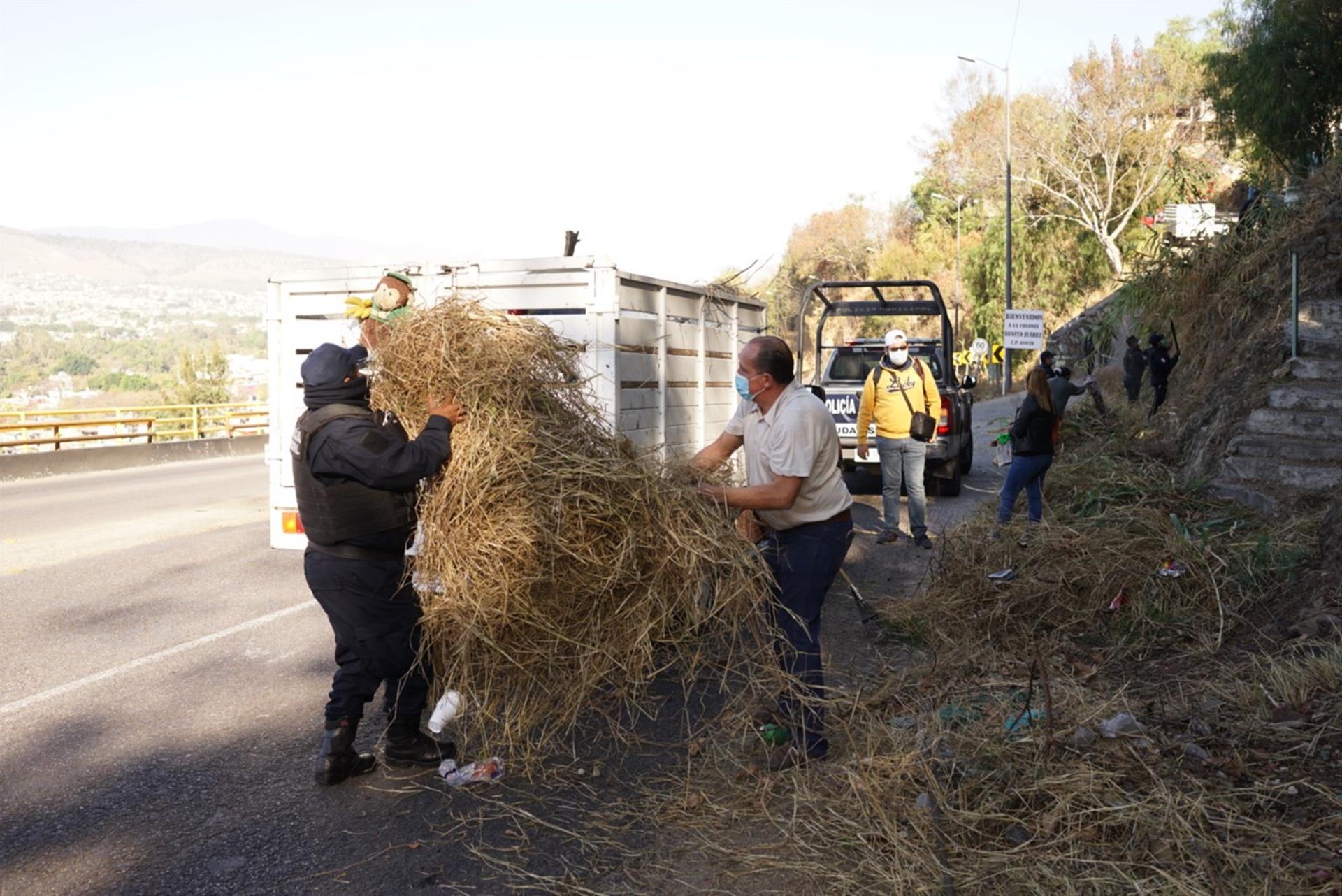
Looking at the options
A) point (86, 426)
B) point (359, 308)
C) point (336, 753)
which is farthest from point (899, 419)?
point (86, 426)

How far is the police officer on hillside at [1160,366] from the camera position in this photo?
16719mm

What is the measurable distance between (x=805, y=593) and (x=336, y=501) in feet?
6.48

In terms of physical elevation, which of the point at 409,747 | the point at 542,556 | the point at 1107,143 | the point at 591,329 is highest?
the point at 1107,143

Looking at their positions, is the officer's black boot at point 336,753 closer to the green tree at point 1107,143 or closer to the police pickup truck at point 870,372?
the police pickup truck at point 870,372

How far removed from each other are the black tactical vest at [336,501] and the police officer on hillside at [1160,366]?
48.0 feet

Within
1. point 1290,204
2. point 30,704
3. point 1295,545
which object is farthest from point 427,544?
point 1290,204

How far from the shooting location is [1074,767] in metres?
3.93

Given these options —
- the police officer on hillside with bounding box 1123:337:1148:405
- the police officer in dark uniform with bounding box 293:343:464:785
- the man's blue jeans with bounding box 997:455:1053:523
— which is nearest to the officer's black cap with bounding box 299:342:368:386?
the police officer in dark uniform with bounding box 293:343:464:785

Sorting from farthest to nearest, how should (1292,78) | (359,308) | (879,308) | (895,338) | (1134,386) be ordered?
(1292,78) < (1134,386) < (879,308) < (895,338) < (359,308)

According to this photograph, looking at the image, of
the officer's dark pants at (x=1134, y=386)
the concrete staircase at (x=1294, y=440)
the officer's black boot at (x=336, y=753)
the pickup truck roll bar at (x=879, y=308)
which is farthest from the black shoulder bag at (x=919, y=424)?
the officer's dark pants at (x=1134, y=386)

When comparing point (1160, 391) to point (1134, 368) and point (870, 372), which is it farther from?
point (870, 372)

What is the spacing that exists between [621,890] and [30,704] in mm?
3739

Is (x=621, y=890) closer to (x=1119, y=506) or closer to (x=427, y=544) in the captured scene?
(x=427, y=544)

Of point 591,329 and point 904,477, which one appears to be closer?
point 591,329
